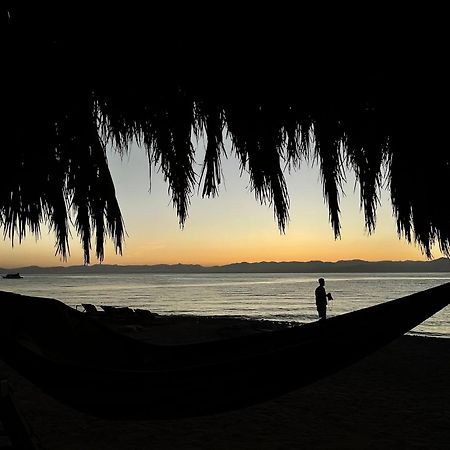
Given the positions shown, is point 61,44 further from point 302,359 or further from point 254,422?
point 254,422

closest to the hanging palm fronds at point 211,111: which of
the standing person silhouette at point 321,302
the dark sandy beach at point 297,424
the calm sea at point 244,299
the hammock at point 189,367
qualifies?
the hammock at point 189,367

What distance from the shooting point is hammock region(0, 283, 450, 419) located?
4.76 ft

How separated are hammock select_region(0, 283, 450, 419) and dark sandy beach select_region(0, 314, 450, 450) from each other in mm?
4006

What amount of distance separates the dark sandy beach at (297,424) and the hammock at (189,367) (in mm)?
4006

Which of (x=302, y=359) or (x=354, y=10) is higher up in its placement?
(x=354, y=10)

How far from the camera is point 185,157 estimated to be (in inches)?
40.4

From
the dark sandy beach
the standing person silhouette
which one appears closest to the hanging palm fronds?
the dark sandy beach

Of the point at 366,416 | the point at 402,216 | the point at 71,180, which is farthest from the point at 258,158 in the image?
the point at 366,416

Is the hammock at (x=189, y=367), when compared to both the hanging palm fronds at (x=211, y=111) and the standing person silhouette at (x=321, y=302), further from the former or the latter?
the standing person silhouette at (x=321, y=302)

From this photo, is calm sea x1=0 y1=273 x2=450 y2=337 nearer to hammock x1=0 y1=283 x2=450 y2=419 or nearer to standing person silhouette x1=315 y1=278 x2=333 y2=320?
standing person silhouette x1=315 y1=278 x2=333 y2=320

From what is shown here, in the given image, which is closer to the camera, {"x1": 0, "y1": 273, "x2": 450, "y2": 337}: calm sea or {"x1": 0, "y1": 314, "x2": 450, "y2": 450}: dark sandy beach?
{"x1": 0, "y1": 314, "x2": 450, "y2": 450}: dark sandy beach

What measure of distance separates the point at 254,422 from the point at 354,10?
7.07 meters

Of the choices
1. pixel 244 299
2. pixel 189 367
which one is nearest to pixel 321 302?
pixel 189 367

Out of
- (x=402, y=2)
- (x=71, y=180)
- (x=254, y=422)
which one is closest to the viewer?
(x=402, y=2)
